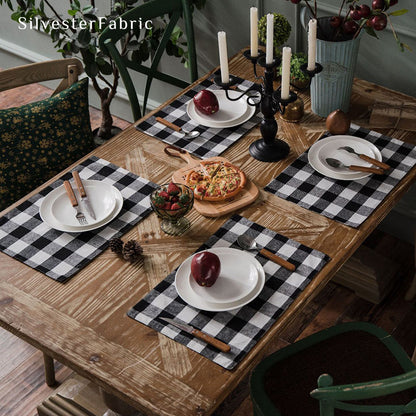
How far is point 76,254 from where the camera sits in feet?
5.52

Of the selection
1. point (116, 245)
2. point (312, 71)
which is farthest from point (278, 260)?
point (312, 71)

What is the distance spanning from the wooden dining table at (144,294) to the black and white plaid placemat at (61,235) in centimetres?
2

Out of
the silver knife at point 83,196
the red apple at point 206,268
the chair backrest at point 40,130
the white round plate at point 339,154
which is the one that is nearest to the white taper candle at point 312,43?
the white round plate at point 339,154

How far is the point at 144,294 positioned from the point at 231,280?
0.22 metres

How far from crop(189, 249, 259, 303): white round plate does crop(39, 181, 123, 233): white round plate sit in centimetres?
33

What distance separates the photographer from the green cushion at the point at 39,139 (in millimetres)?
2113

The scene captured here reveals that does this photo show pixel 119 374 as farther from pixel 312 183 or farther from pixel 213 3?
pixel 213 3

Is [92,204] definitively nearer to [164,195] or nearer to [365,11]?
[164,195]

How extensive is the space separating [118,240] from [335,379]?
68 cm

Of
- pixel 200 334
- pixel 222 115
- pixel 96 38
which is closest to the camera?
pixel 200 334

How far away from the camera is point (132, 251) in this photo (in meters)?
1.65

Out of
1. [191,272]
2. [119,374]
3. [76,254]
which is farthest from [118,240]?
[119,374]

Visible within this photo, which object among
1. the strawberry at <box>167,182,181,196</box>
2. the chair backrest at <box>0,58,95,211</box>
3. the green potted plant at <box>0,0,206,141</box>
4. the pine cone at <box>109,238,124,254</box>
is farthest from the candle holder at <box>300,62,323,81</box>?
the green potted plant at <box>0,0,206,141</box>

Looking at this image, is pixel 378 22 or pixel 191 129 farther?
pixel 191 129
